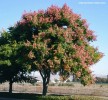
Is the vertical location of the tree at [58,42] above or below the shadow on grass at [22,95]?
above

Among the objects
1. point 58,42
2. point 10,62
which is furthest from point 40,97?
point 58,42

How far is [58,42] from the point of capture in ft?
112

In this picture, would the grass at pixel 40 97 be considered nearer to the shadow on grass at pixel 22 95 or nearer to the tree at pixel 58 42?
the shadow on grass at pixel 22 95

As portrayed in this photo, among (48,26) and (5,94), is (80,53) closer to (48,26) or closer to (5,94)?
(48,26)

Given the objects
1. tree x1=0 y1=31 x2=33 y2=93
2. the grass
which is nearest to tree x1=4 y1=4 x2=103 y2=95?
tree x1=0 y1=31 x2=33 y2=93

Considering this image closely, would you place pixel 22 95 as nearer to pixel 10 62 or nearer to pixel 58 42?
pixel 10 62

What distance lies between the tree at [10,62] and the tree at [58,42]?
1.11m

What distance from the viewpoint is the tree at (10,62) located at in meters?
36.3

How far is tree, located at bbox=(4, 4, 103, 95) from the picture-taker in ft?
110

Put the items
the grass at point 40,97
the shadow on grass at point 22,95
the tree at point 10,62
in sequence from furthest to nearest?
the shadow on grass at point 22,95
the tree at point 10,62
the grass at point 40,97

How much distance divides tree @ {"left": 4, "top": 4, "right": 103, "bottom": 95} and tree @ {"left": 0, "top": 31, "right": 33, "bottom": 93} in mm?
1115

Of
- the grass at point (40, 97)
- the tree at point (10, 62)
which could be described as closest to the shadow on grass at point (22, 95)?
the grass at point (40, 97)

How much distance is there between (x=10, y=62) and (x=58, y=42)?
6.14m

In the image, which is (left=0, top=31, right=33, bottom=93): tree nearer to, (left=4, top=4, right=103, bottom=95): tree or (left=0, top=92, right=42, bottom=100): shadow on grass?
(left=4, top=4, right=103, bottom=95): tree
